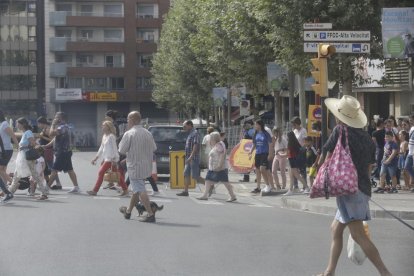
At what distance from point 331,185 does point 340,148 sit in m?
0.39

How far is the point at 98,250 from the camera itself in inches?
380

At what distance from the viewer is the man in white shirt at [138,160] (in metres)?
12.2

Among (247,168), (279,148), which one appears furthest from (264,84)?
(279,148)

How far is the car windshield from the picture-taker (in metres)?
23.1

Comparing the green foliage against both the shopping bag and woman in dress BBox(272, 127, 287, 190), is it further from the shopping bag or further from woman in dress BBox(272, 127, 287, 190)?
the shopping bag

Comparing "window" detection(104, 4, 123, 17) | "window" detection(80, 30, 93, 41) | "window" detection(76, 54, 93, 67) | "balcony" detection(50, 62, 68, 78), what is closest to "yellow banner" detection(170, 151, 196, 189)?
"balcony" detection(50, 62, 68, 78)

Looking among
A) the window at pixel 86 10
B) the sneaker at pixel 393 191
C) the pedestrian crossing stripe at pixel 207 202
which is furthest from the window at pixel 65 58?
the sneaker at pixel 393 191

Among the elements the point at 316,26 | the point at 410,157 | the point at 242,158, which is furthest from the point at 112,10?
the point at 316,26

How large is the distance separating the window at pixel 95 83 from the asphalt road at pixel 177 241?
58.0m

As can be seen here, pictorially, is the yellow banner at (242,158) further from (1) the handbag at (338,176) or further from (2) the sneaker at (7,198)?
(1) the handbag at (338,176)

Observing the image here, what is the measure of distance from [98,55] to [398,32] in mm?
57039

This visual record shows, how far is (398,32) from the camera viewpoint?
17625mm

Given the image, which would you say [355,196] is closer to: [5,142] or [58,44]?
[5,142]

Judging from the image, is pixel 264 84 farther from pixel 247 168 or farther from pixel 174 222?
pixel 174 222
